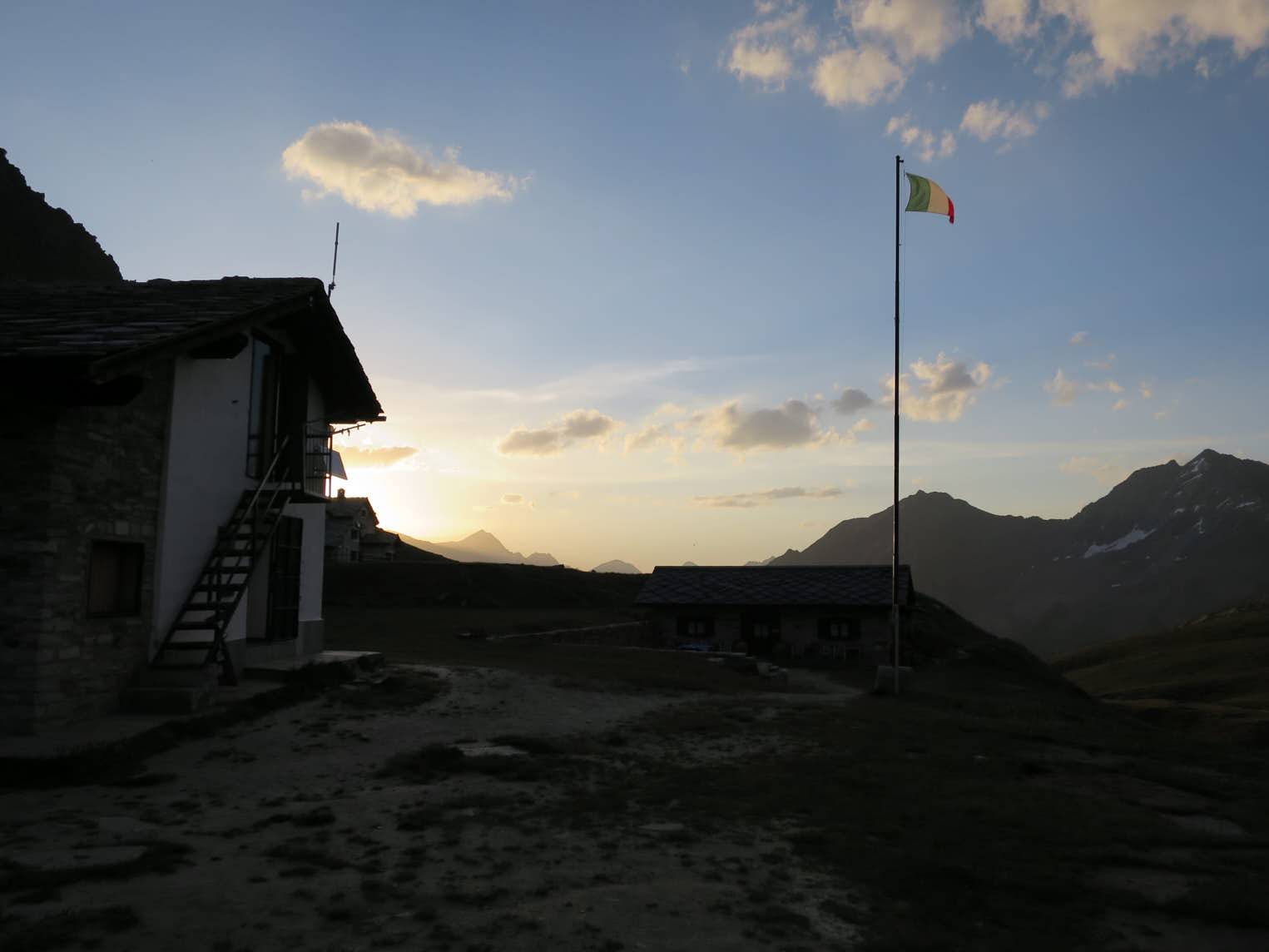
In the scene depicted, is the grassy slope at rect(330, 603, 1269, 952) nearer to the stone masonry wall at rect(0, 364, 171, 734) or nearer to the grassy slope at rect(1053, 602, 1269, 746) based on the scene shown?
the stone masonry wall at rect(0, 364, 171, 734)

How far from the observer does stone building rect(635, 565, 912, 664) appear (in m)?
38.2

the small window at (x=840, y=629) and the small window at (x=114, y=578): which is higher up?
the small window at (x=114, y=578)

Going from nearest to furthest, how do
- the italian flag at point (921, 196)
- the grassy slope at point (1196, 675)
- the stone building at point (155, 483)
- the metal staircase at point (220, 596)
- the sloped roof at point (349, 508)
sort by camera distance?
1. the stone building at point (155, 483)
2. the metal staircase at point (220, 596)
3. the italian flag at point (921, 196)
4. the grassy slope at point (1196, 675)
5. the sloped roof at point (349, 508)

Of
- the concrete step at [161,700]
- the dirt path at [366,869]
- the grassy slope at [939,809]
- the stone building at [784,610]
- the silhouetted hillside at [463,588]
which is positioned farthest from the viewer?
the silhouetted hillside at [463,588]

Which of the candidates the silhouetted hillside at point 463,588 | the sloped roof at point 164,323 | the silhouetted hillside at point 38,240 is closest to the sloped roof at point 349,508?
the silhouetted hillside at point 463,588

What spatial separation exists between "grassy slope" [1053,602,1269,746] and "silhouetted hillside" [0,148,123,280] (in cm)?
10393

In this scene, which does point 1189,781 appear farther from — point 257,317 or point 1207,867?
point 257,317

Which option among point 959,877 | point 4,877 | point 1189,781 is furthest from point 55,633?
point 1189,781

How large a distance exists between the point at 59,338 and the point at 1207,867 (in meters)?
13.8

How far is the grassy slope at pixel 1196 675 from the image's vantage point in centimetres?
3728

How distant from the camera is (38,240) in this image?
9706cm

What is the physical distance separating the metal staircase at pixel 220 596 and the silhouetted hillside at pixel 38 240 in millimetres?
93715

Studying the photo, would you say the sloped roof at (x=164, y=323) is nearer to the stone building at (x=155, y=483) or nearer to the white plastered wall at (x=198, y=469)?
the stone building at (x=155, y=483)

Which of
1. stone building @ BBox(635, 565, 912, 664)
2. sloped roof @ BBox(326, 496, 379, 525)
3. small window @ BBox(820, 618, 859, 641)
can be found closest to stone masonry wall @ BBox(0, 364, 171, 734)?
stone building @ BBox(635, 565, 912, 664)
